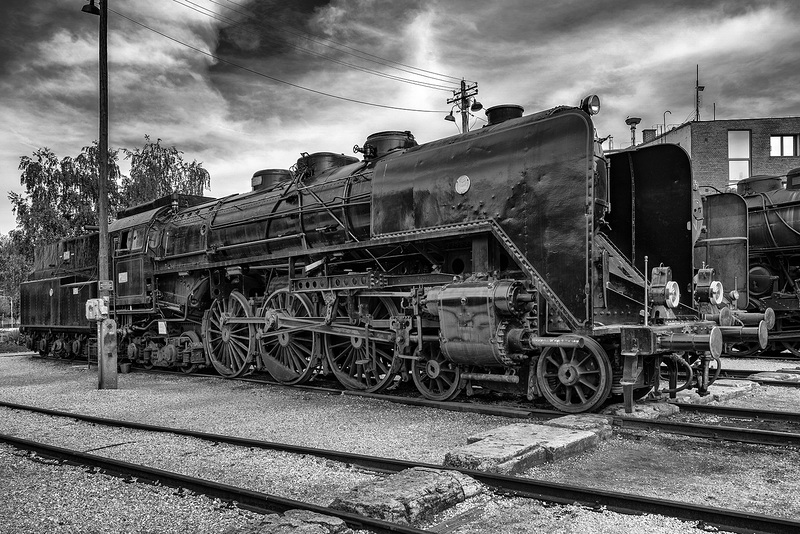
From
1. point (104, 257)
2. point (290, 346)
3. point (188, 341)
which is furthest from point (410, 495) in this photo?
point (188, 341)

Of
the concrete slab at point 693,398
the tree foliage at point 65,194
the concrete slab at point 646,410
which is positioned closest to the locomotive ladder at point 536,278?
the concrete slab at point 646,410

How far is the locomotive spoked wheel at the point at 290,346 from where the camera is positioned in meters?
10.4

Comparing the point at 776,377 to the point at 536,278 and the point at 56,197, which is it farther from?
the point at 56,197

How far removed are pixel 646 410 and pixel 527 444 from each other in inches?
93.5

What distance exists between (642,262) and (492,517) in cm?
553

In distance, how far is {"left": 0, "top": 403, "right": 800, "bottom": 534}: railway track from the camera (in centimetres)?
374

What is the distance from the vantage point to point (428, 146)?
873cm

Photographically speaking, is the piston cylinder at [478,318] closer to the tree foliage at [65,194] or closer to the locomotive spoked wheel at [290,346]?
the locomotive spoked wheel at [290,346]

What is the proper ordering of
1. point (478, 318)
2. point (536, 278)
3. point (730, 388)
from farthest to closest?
point (730, 388), point (478, 318), point (536, 278)

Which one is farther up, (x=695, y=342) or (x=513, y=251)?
(x=513, y=251)

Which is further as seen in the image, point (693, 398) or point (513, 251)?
point (693, 398)

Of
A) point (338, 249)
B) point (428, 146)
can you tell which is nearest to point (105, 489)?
point (338, 249)

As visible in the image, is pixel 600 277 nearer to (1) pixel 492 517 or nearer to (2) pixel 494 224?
(2) pixel 494 224

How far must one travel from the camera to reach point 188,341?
13.1 metres
